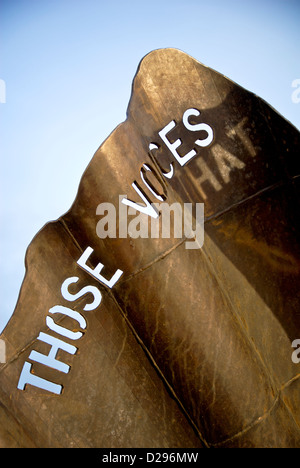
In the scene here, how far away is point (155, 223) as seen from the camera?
2.20 metres

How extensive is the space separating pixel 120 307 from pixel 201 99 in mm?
1252

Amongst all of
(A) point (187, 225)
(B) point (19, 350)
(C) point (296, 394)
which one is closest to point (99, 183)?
(A) point (187, 225)

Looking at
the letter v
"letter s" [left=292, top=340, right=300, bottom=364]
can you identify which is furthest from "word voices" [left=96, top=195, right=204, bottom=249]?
"letter s" [left=292, top=340, right=300, bottom=364]

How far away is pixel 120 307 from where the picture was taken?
220 cm

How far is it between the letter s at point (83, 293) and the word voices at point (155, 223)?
0.29 metres

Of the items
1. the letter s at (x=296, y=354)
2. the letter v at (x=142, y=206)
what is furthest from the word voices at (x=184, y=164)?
the letter s at (x=296, y=354)

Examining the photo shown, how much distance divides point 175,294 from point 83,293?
20.2 inches

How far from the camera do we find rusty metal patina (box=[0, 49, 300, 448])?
2.13m

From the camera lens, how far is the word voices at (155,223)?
2.18m

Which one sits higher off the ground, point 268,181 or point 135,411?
point 268,181

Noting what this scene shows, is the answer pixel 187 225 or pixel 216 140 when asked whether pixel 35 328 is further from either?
pixel 216 140

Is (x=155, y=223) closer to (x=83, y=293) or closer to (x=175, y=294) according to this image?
(x=175, y=294)

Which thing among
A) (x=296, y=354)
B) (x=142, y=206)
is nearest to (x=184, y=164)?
(x=142, y=206)

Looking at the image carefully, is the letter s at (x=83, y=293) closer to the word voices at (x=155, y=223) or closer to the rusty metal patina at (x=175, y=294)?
the rusty metal patina at (x=175, y=294)
